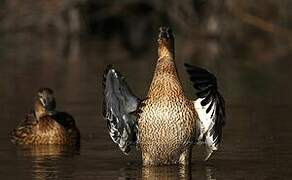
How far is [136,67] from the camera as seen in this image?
25.3 m

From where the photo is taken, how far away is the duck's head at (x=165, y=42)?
11.5m

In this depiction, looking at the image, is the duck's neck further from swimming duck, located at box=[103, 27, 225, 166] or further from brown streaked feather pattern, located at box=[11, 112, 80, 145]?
brown streaked feather pattern, located at box=[11, 112, 80, 145]

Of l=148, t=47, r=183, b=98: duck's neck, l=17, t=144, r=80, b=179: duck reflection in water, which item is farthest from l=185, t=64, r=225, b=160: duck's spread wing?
l=17, t=144, r=80, b=179: duck reflection in water

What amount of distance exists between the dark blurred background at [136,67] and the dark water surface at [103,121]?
0.02m

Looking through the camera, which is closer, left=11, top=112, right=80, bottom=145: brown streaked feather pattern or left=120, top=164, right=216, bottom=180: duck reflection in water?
left=120, top=164, right=216, bottom=180: duck reflection in water

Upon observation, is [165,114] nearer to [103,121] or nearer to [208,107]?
[208,107]

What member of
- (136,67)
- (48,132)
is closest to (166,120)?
(48,132)

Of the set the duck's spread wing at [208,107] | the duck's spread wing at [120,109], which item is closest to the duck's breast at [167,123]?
the duck's spread wing at [208,107]

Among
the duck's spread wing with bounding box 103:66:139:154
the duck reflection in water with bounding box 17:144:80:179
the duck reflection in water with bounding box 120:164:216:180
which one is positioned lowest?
the duck reflection in water with bounding box 120:164:216:180

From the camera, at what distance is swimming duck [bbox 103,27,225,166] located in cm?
1116

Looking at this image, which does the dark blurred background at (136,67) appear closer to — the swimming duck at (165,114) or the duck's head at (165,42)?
the swimming duck at (165,114)

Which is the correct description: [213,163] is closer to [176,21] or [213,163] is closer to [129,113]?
[129,113]

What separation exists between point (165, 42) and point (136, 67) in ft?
45.4

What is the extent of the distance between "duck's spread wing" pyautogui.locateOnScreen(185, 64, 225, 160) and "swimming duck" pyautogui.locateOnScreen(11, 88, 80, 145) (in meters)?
2.86
